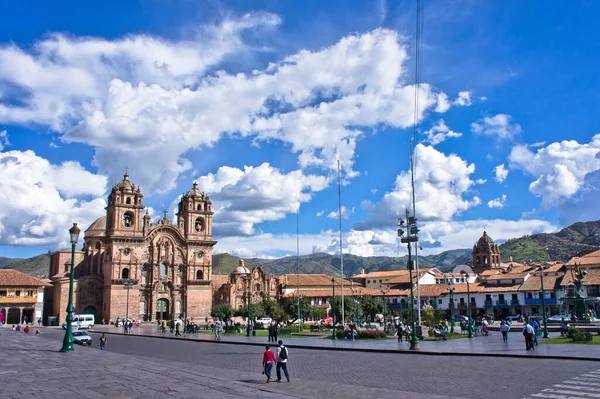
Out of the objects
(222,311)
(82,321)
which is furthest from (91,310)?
(222,311)

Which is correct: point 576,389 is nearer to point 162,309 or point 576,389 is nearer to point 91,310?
point 162,309

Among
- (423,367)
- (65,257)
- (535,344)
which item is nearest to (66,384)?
(423,367)

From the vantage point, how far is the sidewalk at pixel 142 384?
41.2 ft

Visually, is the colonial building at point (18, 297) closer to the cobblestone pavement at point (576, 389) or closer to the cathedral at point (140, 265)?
the cathedral at point (140, 265)

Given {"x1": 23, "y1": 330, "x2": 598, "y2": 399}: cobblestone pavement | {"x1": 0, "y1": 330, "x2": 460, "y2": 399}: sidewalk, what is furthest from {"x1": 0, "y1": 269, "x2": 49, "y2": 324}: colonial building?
{"x1": 0, "y1": 330, "x2": 460, "y2": 399}: sidewalk

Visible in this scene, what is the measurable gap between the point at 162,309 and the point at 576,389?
70.3 meters

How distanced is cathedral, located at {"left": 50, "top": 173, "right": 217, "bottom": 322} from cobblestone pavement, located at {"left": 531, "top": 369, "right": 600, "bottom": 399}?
6338 cm

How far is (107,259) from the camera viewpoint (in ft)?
249

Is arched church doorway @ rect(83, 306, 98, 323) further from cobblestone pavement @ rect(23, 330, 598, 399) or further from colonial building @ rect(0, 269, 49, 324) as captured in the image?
cobblestone pavement @ rect(23, 330, 598, 399)

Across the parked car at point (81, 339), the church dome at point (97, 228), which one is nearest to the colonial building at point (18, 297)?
the church dome at point (97, 228)

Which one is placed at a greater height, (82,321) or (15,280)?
(15,280)

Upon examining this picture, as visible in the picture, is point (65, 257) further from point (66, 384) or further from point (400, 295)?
point (66, 384)

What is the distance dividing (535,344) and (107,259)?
6336 centimetres

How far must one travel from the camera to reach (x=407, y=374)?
17672 millimetres
